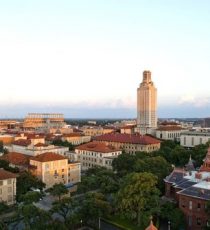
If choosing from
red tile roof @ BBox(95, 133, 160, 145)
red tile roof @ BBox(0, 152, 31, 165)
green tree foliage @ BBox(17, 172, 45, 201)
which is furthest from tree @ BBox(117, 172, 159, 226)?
red tile roof @ BBox(95, 133, 160, 145)

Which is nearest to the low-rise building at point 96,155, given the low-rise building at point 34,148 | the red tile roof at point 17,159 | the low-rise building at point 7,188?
the low-rise building at point 34,148

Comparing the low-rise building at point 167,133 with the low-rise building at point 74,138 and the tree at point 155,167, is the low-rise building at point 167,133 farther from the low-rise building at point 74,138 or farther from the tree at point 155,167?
the tree at point 155,167

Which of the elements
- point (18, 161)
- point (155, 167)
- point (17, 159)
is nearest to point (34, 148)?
point (17, 159)

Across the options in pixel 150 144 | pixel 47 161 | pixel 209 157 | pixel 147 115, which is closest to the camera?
pixel 209 157

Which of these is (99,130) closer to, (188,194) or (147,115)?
(147,115)

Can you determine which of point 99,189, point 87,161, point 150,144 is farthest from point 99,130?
point 99,189

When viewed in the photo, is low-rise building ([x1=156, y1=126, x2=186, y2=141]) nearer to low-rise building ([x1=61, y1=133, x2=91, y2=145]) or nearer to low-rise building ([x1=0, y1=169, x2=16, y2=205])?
A: low-rise building ([x1=61, y1=133, x2=91, y2=145])
